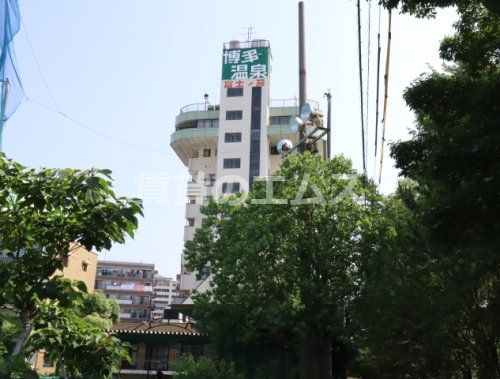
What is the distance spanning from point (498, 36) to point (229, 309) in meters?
11.9

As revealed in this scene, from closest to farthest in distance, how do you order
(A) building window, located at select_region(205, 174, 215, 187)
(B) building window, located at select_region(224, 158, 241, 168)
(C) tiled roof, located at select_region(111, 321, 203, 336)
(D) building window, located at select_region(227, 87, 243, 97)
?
1. (C) tiled roof, located at select_region(111, 321, 203, 336)
2. (B) building window, located at select_region(224, 158, 241, 168)
3. (A) building window, located at select_region(205, 174, 215, 187)
4. (D) building window, located at select_region(227, 87, 243, 97)

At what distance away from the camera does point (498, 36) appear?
913 centimetres

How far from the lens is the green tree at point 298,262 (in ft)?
54.1

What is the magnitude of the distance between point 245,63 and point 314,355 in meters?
41.0

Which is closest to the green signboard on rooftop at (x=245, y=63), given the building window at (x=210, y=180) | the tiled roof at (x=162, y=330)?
the building window at (x=210, y=180)

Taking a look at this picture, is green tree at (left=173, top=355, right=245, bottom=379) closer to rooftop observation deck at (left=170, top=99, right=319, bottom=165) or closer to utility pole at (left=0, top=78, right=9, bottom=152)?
utility pole at (left=0, top=78, right=9, bottom=152)

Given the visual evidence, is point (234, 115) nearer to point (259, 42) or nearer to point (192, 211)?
point (259, 42)

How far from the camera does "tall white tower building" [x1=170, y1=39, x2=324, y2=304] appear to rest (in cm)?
5116

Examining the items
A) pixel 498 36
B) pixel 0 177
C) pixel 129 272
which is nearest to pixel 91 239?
pixel 0 177

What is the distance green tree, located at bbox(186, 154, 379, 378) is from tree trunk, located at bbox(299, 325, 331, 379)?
0.10 ft

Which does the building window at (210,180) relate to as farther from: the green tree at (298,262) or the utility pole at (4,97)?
the utility pole at (4,97)

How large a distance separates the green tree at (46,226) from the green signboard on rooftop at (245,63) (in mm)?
49048

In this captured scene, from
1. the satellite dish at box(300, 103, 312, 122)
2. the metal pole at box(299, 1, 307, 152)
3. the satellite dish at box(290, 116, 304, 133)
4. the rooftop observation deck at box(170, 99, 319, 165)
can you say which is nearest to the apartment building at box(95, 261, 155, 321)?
the rooftop observation deck at box(170, 99, 319, 165)

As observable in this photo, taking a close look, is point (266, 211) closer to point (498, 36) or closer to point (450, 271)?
point (450, 271)
